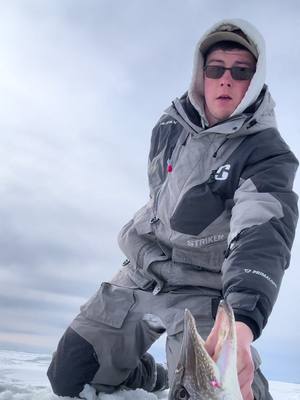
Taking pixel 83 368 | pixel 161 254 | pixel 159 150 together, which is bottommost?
pixel 83 368

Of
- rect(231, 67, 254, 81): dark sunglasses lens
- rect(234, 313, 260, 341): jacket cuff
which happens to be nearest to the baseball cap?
rect(231, 67, 254, 81): dark sunglasses lens

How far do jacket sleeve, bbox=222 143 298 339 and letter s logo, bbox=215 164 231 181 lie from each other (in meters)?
0.13

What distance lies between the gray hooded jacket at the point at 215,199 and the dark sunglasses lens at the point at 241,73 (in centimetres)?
12

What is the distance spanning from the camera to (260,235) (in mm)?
2807

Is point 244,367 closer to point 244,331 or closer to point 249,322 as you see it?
point 244,331

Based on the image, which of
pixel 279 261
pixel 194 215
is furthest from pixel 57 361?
pixel 279 261

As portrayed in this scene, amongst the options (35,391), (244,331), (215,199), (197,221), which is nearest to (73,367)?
(35,391)

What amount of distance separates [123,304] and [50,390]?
3.79 ft

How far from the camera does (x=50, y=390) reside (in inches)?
179

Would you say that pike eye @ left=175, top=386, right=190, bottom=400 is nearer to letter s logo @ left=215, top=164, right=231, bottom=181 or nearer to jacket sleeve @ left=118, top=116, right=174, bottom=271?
letter s logo @ left=215, top=164, right=231, bottom=181

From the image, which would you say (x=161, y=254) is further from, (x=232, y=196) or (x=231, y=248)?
(x=231, y=248)

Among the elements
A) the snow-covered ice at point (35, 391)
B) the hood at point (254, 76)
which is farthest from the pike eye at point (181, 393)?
the snow-covered ice at point (35, 391)

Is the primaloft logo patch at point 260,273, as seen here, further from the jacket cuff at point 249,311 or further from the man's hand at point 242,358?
the man's hand at point 242,358

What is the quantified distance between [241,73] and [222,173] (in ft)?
2.93
